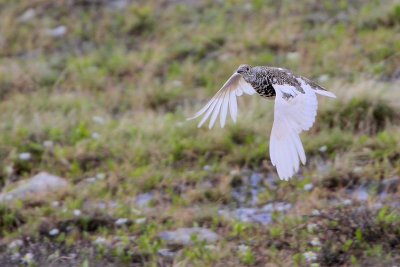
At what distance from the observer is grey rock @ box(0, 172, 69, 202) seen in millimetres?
6785

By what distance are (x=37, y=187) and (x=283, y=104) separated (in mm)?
2607

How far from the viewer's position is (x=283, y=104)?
197 inches

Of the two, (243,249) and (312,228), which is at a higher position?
(312,228)

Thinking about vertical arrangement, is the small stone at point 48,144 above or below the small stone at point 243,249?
above

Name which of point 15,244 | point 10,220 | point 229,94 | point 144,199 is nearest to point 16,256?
point 15,244

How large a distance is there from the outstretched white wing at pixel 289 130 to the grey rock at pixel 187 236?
56.4 inches

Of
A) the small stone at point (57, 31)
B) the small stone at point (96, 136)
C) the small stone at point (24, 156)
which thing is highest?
the small stone at point (57, 31)

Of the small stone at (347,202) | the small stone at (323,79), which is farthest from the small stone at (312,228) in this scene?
the small stone at (323,79)

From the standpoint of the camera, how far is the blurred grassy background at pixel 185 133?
605 cm

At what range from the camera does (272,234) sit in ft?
19.9

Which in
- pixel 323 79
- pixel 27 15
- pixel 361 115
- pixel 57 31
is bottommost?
pixel 361 115

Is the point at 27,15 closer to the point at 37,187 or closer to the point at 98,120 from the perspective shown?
the point at 98,120

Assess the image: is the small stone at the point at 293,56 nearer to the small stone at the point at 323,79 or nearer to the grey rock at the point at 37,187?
the small stone at the point at 323,79

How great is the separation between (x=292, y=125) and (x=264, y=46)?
434 centimetres
